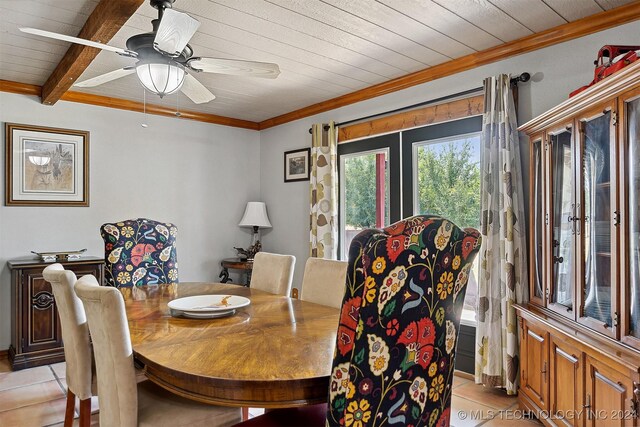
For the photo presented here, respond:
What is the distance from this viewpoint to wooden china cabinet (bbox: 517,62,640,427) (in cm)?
170

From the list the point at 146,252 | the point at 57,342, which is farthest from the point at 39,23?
the point at 57,342

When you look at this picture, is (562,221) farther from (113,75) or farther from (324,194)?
(113,75)

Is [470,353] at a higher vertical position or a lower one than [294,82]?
lower

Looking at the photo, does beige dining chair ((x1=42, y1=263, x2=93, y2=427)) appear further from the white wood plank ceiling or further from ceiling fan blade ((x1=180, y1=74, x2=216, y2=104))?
the white wood plank ceiling

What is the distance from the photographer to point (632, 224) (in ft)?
5.60

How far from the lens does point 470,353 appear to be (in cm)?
315

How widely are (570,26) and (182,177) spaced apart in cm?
373

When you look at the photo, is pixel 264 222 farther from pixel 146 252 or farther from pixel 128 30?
pixel 128 30

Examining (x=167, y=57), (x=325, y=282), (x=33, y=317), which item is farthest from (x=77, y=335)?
(x=33, y=317)

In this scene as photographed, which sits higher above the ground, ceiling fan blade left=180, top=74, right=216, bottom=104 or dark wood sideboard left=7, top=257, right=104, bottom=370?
ceiling fan blade left=180, top=74, right=216, bottom=104

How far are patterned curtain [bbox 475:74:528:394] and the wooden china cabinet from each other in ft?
0.46

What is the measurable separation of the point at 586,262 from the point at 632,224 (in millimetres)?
385

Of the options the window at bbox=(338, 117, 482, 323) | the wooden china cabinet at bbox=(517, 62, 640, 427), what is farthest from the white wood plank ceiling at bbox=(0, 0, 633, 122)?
the wooden china cabinet at bbox=(517, 62, 640, 427)

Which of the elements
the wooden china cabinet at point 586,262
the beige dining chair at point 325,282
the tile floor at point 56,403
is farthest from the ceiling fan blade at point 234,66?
the tile floor at point 56,403
